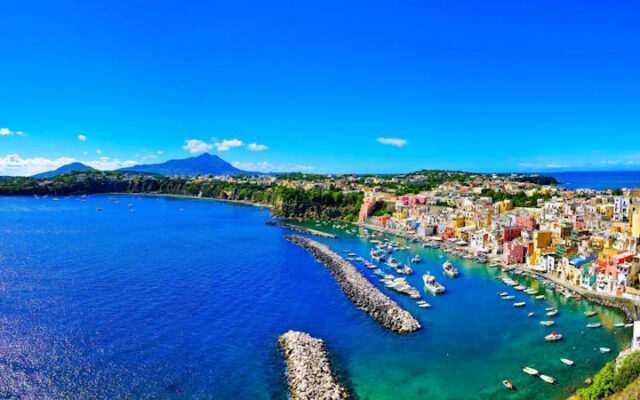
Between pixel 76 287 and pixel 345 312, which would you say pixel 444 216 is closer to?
pixel 345 312

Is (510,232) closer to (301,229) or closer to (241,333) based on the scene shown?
(301,229)

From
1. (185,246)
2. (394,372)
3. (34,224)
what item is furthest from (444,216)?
(34,224)

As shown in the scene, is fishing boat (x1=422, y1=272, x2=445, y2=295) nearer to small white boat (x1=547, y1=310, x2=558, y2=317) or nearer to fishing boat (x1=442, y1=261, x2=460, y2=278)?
fishing boat (x1=442, y1=261, x2=460, y2=278)

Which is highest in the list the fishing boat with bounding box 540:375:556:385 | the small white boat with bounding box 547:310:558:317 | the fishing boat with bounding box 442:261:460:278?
the fishing boat with bounding box 442:261:460:278

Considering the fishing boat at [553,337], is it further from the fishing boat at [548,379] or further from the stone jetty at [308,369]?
the stone jetty at [308,369]

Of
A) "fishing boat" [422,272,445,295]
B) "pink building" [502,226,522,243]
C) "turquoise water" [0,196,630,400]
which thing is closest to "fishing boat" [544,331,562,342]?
"turquoise water" [0,196,630,400]

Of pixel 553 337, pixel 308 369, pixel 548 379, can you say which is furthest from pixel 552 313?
pixel 308 369
